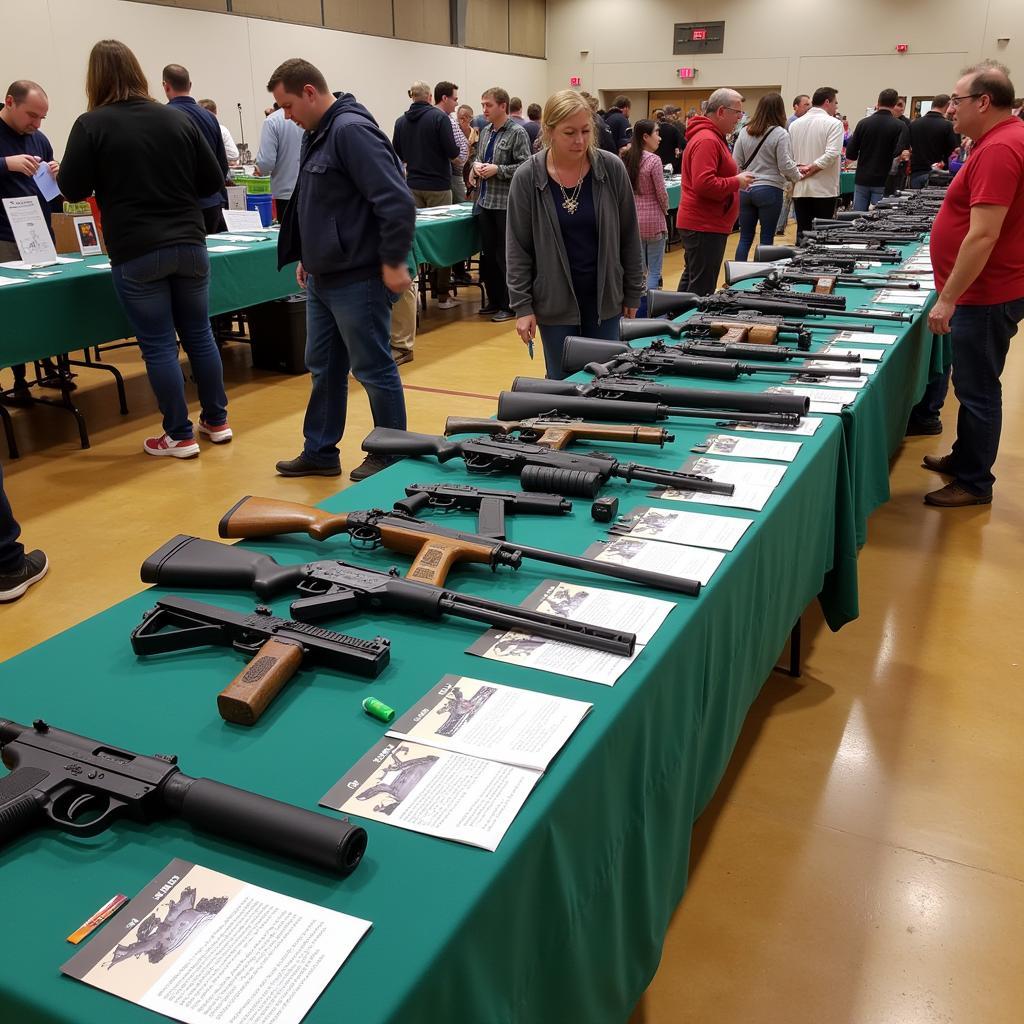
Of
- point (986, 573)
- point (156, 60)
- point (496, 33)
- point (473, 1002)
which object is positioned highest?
point (496, 33)

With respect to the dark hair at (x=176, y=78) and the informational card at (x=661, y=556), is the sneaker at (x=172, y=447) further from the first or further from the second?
the informational card at (x=661, y=556)

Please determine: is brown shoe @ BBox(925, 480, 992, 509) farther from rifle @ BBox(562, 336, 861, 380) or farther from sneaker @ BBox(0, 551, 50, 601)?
sneaker @ BBox(0, 551, 50, 601)

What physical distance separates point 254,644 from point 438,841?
0.52 m

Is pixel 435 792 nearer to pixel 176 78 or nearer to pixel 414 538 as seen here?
pixel 414 538

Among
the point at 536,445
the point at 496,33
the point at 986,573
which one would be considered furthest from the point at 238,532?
the point at 496,33

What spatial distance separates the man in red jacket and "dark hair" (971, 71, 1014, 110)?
2327 millimetres

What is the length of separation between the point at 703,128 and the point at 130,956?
18.3 ft

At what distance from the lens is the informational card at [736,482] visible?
1984mm

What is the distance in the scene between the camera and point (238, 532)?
5.82ft

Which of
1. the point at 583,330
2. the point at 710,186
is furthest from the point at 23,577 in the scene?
the point at 710,186

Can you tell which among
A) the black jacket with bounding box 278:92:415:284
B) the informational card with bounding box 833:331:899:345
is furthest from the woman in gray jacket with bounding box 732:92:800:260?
the black jacket with bounding box 278:92:415:284


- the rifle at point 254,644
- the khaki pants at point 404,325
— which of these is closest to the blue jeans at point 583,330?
the rifle at point 254,644

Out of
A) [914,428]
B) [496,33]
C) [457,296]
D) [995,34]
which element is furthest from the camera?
[496,33]

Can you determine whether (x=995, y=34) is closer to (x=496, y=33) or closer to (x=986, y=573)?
(x=496, y=33)
